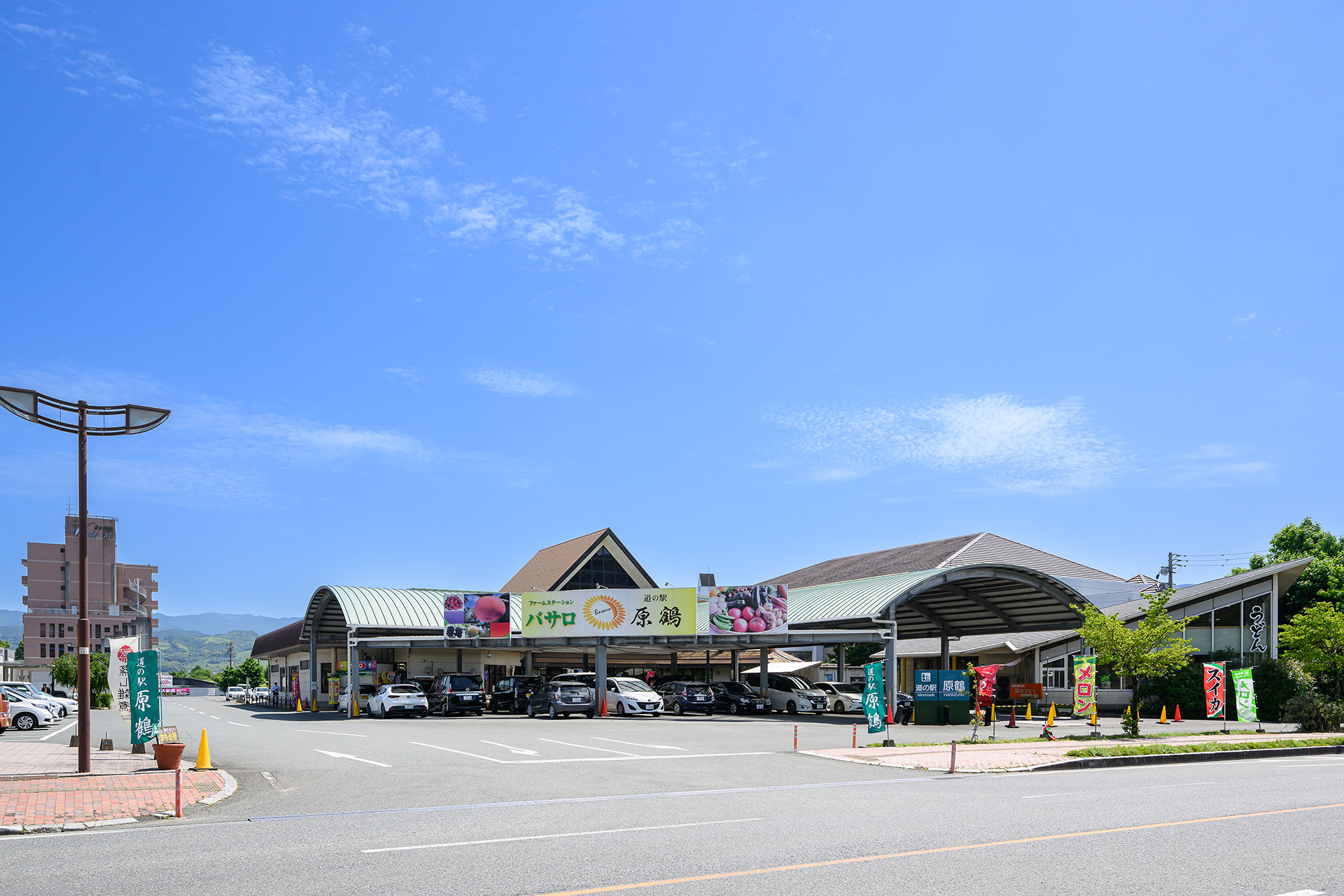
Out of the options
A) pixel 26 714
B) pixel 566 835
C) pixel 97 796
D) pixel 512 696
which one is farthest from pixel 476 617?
pixel 566 835

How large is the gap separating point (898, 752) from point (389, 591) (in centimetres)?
2865

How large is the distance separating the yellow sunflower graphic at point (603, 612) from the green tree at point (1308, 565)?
30.2 metres

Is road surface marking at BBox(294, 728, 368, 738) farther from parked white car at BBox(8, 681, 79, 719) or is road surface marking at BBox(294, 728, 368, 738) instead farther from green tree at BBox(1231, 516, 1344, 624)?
green tree at BBox(1231, 516, 1344, 624)

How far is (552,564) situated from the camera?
65688 millimetres

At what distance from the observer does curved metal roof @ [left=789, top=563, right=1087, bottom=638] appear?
1460 inches

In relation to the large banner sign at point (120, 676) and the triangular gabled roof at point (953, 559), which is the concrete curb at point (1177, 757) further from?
the triangular gabled roof at point (953, 559)

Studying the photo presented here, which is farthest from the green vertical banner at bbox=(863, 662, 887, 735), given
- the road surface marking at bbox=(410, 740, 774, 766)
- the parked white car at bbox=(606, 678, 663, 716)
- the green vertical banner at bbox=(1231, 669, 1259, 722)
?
the parked white car at bbox=(606, 678, 663, 716)

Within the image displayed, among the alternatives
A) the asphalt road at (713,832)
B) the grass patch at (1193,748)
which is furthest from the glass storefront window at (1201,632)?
the asphalt road at (713,832)

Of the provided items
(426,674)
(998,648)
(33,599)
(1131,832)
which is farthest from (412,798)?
(33,599)

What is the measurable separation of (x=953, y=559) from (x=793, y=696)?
22.9 m

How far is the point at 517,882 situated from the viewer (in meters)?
8.23

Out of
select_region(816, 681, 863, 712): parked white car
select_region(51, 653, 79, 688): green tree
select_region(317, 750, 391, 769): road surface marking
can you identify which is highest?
select_region(317, 750, 391, 769): road surface marking

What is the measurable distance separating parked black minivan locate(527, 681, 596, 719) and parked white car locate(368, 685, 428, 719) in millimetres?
4072

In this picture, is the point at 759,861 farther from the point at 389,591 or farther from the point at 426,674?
the point at 426,674
